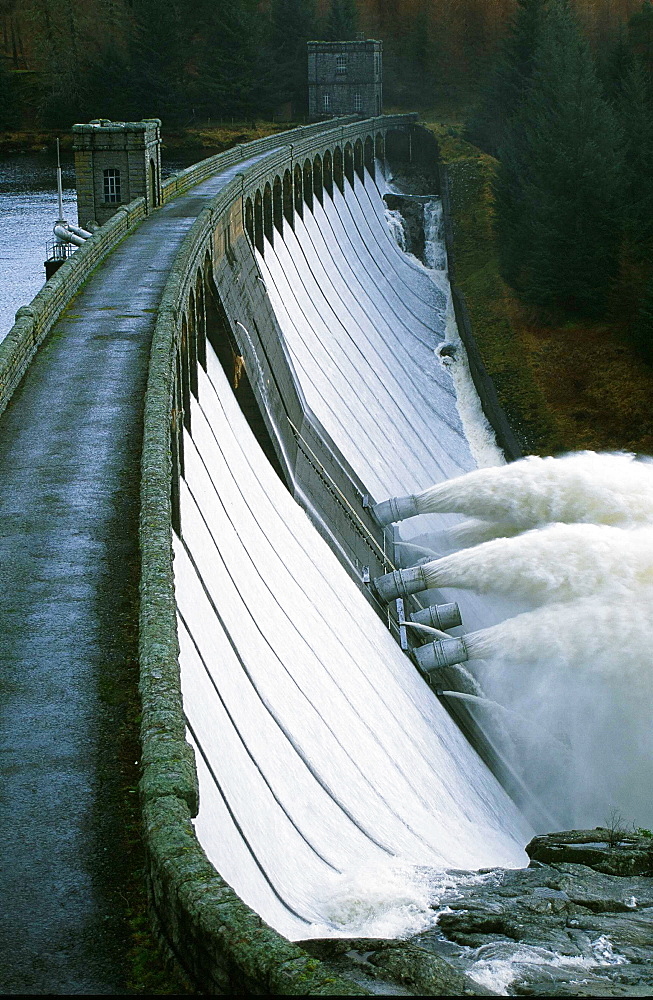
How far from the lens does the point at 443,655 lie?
24.2 meters

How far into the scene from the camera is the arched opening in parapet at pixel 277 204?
43125 millimetres

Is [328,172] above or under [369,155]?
under

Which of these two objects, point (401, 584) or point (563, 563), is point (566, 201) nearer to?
point (401, 584)

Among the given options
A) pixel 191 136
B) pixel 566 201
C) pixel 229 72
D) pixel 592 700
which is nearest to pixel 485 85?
pixel 229 72

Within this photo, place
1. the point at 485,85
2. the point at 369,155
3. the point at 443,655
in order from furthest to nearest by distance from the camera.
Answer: the point at 485,85 → the point at 369,155 → the point at 443,655

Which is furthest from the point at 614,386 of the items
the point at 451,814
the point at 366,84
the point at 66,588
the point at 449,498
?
the point at 366,84

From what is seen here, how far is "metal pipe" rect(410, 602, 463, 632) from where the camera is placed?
84.4 feet

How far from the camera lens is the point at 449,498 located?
1168 inches

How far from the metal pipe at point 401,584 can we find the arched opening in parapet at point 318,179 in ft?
99.0

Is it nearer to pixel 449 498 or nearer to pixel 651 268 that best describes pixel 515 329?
pixel 651 268

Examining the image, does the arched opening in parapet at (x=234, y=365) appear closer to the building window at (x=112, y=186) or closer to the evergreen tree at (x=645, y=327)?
the building window at (x=112, y=186)

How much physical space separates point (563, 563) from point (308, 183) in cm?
3243

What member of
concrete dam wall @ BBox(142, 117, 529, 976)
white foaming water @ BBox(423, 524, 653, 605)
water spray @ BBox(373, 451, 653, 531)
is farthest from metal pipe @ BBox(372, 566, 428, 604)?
water spray @ BBox(373, 451, 653, 531)

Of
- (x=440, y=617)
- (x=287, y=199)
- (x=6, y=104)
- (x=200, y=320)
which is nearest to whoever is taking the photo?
(x=440, y=617)
